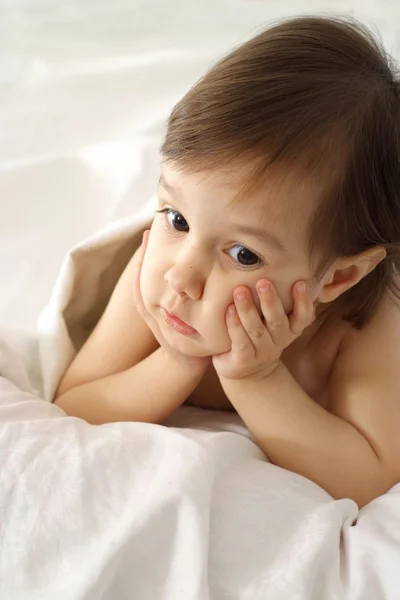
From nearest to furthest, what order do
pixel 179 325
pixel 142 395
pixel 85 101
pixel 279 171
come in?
1. pixel 279 171
2. pixel 179 325
3. pixel 142 395
4. pixel 85 101

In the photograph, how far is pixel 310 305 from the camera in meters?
0.71

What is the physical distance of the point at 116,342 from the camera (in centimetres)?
89

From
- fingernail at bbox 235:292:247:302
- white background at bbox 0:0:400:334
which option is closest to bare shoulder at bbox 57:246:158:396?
white background at bbox 0:0:400:334

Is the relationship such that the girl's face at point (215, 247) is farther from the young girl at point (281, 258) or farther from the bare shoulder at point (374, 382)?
the bare shoulder at point (374, 382)

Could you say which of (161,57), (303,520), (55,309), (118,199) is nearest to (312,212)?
(303,520)

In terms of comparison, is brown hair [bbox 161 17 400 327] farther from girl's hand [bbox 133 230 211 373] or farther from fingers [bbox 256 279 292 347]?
girl's hand [bbox 133 230 211 373]

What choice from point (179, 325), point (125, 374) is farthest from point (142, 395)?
point (179, 325)

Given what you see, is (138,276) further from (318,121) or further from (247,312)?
(318,121)

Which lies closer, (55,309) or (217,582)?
(217,582)

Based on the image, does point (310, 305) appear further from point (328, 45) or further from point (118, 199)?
point (118, 199)

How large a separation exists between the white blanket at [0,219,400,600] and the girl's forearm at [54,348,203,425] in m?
0.08

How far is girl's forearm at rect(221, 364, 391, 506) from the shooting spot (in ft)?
2.54

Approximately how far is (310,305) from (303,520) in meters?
0.21

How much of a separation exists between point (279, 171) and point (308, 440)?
0.31 metres
